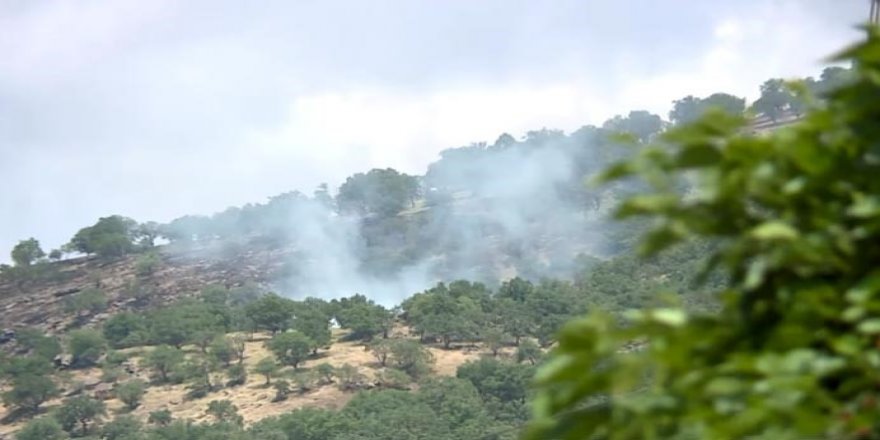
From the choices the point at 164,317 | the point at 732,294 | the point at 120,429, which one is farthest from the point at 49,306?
the point at 732,294

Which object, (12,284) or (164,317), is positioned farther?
(12,284)

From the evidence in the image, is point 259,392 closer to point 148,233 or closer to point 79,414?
point 79,414

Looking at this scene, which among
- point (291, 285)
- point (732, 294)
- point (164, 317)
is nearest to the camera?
point (732, 294)

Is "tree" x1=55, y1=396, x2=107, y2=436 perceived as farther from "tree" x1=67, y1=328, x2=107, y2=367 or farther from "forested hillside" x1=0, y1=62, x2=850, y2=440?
"tree" x1=67, y1=328, x2=107, y2=367

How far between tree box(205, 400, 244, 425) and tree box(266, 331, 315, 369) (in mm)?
4710

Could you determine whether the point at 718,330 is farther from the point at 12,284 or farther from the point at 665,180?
the point at 12,284

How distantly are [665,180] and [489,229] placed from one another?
2973 inches

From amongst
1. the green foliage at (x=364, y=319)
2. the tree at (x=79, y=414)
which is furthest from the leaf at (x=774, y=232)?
the green foliage at (x=364, y=319)

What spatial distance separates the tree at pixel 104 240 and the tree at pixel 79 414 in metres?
27.6

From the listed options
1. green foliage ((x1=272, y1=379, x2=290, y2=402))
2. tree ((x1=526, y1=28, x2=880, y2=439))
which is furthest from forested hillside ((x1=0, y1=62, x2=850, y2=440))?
tree ((x1=526, y1=28, x2=880, y2=439))

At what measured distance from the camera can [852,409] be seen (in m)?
1.42

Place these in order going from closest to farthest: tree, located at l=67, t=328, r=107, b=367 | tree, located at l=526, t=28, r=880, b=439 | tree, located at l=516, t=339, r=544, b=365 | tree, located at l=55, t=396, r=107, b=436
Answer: tree, located at l=526, t=28, r=880, b=439, tree, located at l=55, t=396, r=107, b=436, tree, located at l=516, t=339, r=544, b=365, tree, located at l=67, t=328, r=107, b=367

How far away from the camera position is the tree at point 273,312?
185 ft

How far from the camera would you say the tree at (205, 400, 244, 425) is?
44.4 metres
